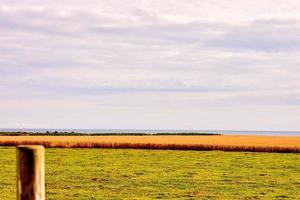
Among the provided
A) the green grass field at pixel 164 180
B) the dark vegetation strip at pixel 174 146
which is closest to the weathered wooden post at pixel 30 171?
the green grass field at pixel 164 180

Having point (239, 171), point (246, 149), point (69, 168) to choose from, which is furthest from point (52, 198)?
point (246, 149)

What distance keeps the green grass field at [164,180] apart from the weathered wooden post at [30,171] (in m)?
13.4

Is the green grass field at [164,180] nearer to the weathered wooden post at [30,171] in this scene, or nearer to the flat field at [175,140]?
the weathered wooden post at [30,171]

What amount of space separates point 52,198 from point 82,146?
35.4 metres

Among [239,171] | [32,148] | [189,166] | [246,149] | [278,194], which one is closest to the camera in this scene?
[32,148]

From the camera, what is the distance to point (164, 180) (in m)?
23.9

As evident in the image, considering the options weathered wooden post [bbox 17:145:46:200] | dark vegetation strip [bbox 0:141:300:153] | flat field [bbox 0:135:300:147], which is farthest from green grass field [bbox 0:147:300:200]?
flat field [bbox 0:135:300:147]

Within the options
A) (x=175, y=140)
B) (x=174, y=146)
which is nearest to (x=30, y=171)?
(x=174, y=146)

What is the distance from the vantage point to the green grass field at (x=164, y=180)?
1952 cm

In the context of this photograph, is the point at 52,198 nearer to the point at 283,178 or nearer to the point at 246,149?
the point at 283,178

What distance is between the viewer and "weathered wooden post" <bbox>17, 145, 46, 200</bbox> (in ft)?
16.5

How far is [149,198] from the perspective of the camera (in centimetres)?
1856

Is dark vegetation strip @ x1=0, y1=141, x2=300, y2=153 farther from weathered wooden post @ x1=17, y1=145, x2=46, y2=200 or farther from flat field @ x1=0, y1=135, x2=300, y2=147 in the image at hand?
weathered wooden post @ x1=17, y1=145, x2=46, y2=200

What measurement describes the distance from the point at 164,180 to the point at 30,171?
750 inches
